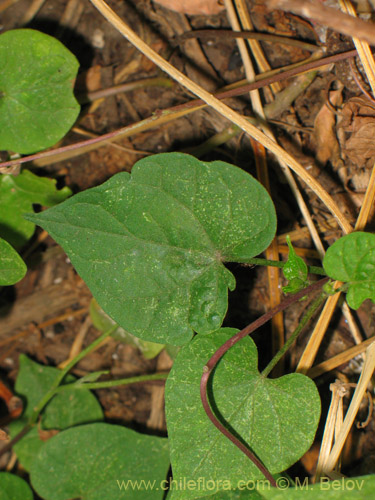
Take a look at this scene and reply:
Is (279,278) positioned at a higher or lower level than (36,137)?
lower

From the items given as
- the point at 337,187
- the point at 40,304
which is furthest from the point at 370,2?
the point at 40,304

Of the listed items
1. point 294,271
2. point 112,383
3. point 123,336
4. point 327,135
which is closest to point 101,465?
point 112,383

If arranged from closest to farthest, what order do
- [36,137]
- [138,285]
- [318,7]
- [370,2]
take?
1. [318,7]
2. [138,285]
3. [370,2]
4. [36,137]

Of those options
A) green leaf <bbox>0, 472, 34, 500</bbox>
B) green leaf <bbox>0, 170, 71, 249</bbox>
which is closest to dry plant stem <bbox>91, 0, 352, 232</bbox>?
green leaf <bbox>0, 170, 71, 249</bbox>

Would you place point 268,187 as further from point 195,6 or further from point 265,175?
point 195,6

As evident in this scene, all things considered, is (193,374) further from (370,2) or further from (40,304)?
(370,2)

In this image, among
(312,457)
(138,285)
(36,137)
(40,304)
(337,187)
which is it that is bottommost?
(312,457)
